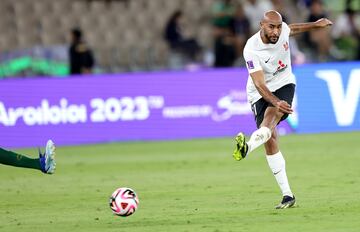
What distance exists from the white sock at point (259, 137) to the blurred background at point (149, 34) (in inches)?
510

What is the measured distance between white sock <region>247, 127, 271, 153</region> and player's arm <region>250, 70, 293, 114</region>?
0.31 metres

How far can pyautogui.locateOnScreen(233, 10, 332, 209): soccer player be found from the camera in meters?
11.6

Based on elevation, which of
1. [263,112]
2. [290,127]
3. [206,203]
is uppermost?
[263,112]

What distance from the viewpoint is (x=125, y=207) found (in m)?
10.9

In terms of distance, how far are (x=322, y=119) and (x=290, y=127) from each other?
771mm

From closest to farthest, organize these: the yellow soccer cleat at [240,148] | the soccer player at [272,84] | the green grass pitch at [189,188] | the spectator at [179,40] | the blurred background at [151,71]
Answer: the green grass pitch at [189,188], the yellow soccer cleat at [240,148], the soccer player at [272,84], the blurred background at [151,71], the spectator at [179,40]

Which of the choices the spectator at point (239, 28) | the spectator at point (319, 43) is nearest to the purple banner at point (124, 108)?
the spectator at point (239, 28)

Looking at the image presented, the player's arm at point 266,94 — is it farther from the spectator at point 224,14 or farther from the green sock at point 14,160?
the spectator at point 224,14

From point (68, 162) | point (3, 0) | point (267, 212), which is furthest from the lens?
point (3, 0)

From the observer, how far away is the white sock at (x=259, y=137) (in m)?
11.2

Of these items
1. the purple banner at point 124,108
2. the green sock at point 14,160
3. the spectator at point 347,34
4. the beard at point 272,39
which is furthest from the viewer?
the spectator at point 347,34

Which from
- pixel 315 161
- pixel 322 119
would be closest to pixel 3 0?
pixel 322 119

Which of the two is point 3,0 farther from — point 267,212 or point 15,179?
point 267,212

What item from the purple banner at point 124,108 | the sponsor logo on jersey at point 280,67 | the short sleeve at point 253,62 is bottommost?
the purple banner at point 124,108
